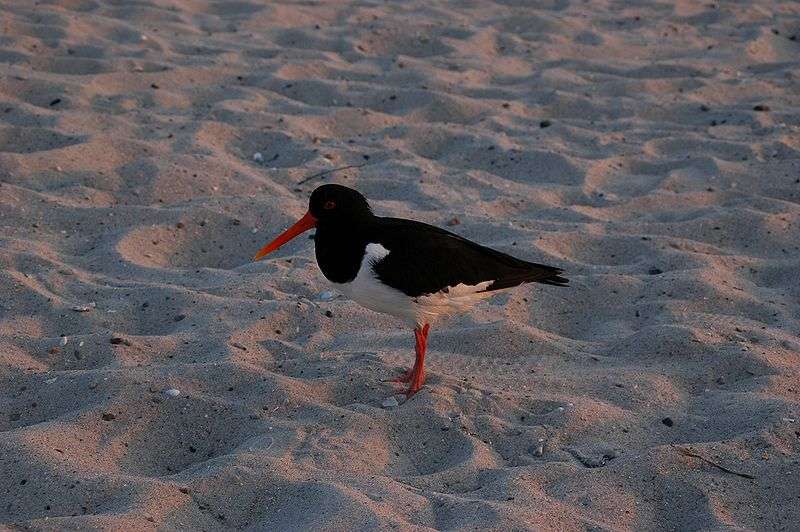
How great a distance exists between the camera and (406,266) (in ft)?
15.6

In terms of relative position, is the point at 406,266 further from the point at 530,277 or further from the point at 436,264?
the point at 530,277

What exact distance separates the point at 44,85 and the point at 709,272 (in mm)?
4869

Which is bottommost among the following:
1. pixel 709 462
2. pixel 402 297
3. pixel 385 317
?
pixel 385 317

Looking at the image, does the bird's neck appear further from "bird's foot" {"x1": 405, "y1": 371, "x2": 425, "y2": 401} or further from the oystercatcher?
"bird's foot" {"x1": 405, "y1": 371, "x2": 425, "y2": 401}

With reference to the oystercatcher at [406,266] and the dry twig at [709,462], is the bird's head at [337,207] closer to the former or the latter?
the oystercatcher at [406,266]

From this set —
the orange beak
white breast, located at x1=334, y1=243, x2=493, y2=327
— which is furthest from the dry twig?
the orange beak

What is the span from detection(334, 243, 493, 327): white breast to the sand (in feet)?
1.06

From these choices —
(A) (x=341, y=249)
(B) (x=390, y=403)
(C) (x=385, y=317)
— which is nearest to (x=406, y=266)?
(A) (x=341, y=249)

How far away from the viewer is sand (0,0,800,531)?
13.3ft

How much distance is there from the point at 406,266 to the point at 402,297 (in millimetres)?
144

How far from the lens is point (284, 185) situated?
7004 mm

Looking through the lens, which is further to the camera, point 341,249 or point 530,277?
point 530,277

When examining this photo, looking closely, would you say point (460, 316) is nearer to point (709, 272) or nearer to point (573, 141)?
point (709, 272)

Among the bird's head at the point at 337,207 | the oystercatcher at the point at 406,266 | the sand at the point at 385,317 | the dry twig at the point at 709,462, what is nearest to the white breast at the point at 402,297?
the oystercatcher at the point at 406,266
